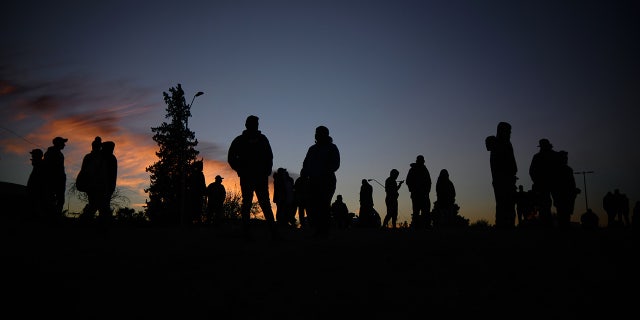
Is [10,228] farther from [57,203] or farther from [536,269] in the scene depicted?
[536,269]

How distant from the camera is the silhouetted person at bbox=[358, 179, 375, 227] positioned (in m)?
16.7

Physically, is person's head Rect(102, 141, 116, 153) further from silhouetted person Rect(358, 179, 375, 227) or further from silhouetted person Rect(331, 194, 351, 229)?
silhouetted person Rect(331, 194, 351, 229)

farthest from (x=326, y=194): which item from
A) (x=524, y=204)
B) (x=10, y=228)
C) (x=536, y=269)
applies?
(x=524, y=204)

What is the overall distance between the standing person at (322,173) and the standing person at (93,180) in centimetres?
420

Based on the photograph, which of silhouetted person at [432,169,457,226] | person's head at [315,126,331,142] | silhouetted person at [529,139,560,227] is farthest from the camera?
silhouetted person at [432,169,457,226]

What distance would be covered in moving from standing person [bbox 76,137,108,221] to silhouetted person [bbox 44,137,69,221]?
7.09 feet

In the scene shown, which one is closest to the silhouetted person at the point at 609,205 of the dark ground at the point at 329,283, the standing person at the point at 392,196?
the standing person at the point at 392,196

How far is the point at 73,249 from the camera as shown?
18.7ft

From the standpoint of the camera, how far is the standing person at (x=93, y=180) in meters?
8.29

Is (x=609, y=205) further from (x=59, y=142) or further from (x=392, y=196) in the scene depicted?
(x=59, y=142)

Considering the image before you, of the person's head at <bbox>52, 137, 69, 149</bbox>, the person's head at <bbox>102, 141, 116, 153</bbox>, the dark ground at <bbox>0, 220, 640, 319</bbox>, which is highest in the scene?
the person's head at <bbox>52, 137, 69, 149</bbox>

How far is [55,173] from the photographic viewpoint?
10.0m

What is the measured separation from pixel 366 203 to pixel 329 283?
1358 centimetres

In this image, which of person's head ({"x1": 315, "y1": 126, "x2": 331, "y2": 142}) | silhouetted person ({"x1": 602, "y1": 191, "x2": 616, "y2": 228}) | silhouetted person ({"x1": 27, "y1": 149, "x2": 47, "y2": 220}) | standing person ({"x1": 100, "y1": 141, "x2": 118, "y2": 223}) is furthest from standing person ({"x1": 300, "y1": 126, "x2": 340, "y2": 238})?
silhouetted person ({"x1": 602, "y1": 191, "x2": 616, "y2": 228})
